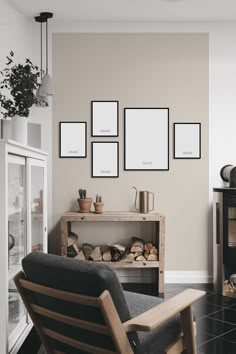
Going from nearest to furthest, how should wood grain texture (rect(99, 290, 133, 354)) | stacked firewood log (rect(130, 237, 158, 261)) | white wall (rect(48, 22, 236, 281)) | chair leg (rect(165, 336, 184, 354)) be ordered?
wood grain texture (rect(99, 290, 133, 354)), chair leg (rect(165, 336, 184, 354)), stacked firewood log (rect(130, 237, 158, 261)), white wall (rect(48, 22, 236, 281))

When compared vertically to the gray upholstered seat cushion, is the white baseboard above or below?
below

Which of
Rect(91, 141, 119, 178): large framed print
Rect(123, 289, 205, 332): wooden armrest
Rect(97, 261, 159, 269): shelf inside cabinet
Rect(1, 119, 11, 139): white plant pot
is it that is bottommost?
Rect(97, 261, 159, 269): shelf inside cabinet

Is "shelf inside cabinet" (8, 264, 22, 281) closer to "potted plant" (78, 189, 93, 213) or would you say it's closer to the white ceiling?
"potted plant" (78, 189, 93, 213)

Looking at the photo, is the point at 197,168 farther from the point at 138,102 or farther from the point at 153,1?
the point at 153,1

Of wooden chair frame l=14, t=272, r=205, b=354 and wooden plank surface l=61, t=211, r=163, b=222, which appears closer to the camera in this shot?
wooden chair frame l=14, t=272, r=205, b=354

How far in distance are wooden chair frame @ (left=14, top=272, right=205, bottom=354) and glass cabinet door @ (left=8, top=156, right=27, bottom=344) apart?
1.71 feet

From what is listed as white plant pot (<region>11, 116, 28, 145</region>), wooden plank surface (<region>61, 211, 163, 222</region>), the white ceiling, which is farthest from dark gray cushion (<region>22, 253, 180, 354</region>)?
the white ceiling

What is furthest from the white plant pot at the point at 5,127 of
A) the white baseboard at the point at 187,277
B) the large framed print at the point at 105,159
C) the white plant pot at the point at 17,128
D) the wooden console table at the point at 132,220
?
the white baseboard at the point at 187,277

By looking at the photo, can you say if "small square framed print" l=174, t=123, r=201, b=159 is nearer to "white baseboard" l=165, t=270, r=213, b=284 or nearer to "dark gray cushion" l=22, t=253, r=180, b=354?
"white baseboard" l=165, t=270, r=213, b=284

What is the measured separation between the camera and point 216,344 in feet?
10.1

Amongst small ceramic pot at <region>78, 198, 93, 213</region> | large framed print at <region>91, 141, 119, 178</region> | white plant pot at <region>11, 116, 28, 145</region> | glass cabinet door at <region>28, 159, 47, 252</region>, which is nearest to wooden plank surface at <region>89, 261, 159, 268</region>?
small ceramic pot at <region>78, 198, 93, 213</region>

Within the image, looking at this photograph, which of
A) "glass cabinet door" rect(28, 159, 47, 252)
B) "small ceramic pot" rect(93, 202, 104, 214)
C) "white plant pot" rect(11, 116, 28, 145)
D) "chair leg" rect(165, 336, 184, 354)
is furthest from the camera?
"small ceramic pot" rect(93, 202, 104, 214)

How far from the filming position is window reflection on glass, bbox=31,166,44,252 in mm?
3219

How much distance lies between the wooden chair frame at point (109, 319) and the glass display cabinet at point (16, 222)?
295 mm
